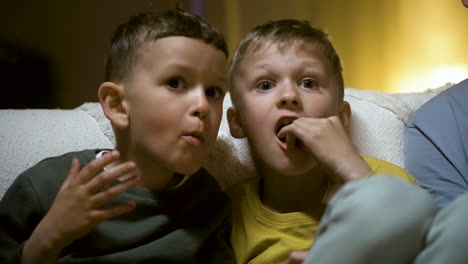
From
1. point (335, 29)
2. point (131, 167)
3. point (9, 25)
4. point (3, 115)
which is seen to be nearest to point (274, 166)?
point (131, 167)

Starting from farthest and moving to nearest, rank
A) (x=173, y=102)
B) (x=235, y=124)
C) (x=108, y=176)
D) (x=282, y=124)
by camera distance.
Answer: (x=235, y=124), (x=282, y=124), (x=173, y=102), (x=108, y=176)

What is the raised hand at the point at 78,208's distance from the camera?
71 centimetres

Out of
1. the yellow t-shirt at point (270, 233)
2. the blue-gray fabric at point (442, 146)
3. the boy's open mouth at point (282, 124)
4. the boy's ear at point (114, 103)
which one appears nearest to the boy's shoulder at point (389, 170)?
the yellow t-shirt at point (270, 233)

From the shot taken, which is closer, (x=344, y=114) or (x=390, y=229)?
(x=390, y=229)

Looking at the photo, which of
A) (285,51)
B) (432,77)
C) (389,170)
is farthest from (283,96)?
(432,77)

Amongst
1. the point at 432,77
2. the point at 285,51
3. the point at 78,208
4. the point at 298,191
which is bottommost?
the point at 432,77

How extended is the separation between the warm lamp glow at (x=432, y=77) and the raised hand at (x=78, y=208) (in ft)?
7.61

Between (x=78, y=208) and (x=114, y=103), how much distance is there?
0.26m

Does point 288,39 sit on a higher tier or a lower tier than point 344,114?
higher

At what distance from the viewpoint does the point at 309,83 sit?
3.16 ft

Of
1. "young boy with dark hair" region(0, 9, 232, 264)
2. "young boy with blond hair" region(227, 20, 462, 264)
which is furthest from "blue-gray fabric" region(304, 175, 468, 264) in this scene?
"young boy with dark hair" region(0, 9, 232, 264)

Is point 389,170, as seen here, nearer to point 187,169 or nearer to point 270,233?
point 270,233

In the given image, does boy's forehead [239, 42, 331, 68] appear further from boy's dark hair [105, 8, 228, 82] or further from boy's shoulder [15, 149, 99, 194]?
boy's shoulder [15, 149, 99, 194]

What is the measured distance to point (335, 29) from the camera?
8.69 feet
